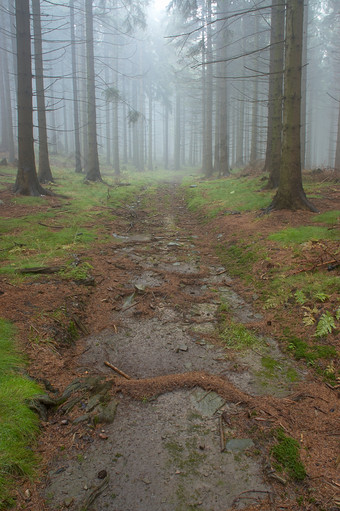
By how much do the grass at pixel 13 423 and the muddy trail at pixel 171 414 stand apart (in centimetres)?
16

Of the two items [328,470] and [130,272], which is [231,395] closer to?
[328,470]

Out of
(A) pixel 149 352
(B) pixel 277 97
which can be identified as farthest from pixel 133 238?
(B) pixel 277 97

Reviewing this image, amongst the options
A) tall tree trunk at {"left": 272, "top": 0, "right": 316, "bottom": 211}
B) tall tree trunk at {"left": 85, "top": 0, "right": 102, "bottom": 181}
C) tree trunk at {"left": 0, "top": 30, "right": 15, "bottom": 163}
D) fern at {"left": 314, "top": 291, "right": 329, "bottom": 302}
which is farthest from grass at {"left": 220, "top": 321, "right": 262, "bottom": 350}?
tree trunk at {"left": 0, "top": 30, "right": 15, "bottom": 163}

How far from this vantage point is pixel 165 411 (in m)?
2.90

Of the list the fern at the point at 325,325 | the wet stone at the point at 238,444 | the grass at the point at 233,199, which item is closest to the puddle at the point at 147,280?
the fern at the point at 325,325

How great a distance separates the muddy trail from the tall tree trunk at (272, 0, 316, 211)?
4.59 meters

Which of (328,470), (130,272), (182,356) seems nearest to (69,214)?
(130,272)

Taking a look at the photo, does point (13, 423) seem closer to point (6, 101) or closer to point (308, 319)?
point (308, 319)

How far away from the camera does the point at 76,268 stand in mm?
5699

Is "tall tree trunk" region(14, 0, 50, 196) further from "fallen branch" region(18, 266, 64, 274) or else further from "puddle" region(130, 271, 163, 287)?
"puddle" region(130, 271, 163, 287)

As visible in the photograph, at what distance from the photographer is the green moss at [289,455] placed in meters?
2.24

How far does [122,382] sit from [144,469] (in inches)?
39.9

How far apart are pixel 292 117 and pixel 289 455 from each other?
7967mm

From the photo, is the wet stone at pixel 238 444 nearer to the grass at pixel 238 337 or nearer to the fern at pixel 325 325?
the grass at pixel 238 337
